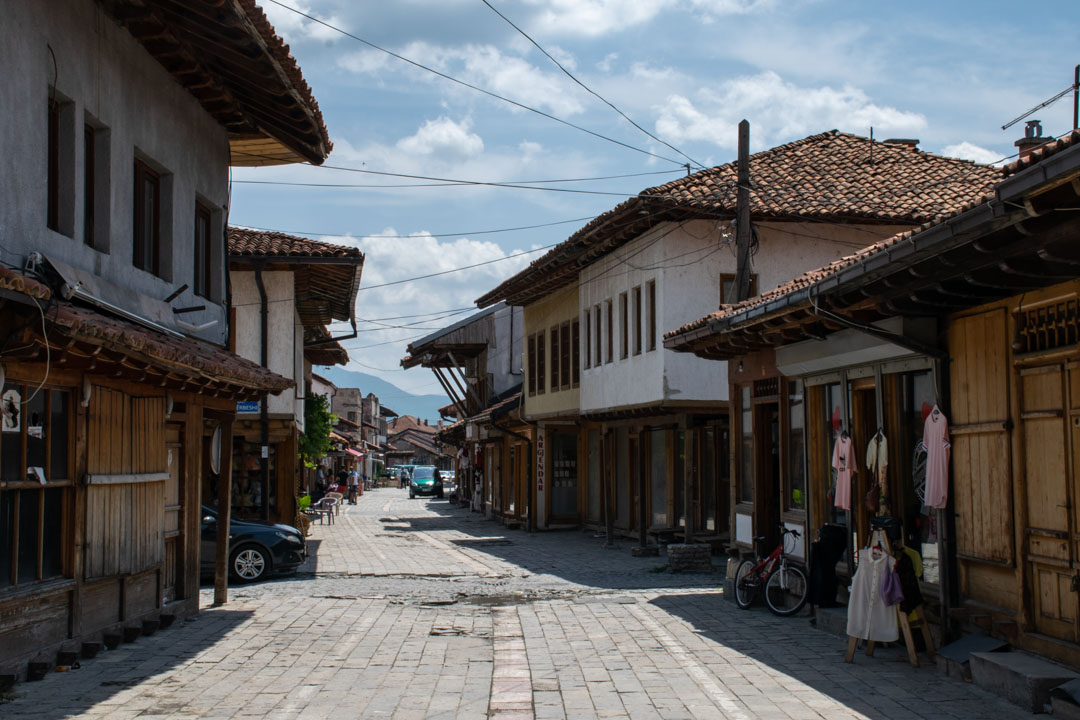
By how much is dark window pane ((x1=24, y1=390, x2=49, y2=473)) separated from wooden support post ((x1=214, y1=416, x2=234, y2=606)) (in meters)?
5.38

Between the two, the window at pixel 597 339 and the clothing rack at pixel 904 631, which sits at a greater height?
the window at pixel 597 339

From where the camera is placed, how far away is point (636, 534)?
2719 cm

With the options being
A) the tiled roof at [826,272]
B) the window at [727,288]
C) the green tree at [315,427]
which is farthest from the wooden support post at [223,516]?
the green tree at [315,427]

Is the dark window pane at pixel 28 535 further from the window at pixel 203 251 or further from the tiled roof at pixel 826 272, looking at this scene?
the tiled roof at pixel 826 272

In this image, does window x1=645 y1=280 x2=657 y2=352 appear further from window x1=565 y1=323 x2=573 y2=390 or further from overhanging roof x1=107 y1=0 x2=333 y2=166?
overhanging roof x1=107 y1=0 x2=333 y2=166

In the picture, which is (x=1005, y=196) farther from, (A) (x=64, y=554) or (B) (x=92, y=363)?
(A) (x=64, y=554)

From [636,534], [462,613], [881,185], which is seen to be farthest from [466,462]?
[462,613]

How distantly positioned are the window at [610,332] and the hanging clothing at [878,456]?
40.3 ft

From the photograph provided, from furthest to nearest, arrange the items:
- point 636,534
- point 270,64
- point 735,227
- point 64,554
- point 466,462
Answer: point 466,462, point 636,534, point 735,227, point 270,64, point 64,554

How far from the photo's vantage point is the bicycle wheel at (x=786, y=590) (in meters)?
13.9

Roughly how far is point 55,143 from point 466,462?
1656 inches

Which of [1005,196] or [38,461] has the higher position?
[1005,196]

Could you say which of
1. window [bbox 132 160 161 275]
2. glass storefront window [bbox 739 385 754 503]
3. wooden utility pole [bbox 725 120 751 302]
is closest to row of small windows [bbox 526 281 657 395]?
wooden utility pole [bbox 725 120 751 302]

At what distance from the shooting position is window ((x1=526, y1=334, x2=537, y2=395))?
3269 cm
